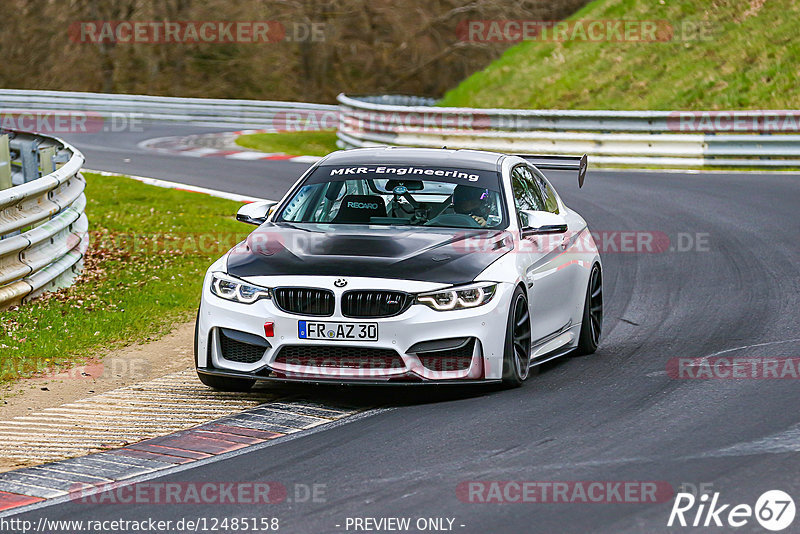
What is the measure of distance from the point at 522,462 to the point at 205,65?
48.8 m

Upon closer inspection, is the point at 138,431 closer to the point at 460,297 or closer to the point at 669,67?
the point at 460,297

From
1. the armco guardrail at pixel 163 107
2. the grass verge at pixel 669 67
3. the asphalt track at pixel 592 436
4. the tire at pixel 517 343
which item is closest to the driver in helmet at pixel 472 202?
the tire at pixel 517 343

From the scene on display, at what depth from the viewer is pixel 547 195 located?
9.91 m

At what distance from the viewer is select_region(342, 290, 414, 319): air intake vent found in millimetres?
7605

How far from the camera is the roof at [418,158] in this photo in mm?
9219

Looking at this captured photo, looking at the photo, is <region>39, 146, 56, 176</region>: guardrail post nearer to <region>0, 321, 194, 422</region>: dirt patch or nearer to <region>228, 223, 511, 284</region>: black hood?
<region>0, 321, 194, 422</region>: dirt patch

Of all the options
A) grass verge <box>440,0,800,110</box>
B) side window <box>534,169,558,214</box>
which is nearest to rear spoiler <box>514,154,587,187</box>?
side window <box>534,169,558,214</box>

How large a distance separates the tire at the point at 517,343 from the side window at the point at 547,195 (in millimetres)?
1756

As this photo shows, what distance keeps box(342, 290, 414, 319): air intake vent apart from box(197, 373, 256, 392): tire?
1.02 m

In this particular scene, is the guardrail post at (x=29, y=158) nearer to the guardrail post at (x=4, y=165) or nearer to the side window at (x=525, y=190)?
the guardrail post at (x=4, y=165)

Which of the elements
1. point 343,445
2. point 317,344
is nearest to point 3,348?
point 317,344

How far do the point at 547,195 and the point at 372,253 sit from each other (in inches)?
95.7

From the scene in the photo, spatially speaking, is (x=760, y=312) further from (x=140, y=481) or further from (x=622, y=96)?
(x=622, y=96)

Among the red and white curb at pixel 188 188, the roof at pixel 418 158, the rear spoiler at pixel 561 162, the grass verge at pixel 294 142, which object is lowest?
the grass verge at pixel 294 142
